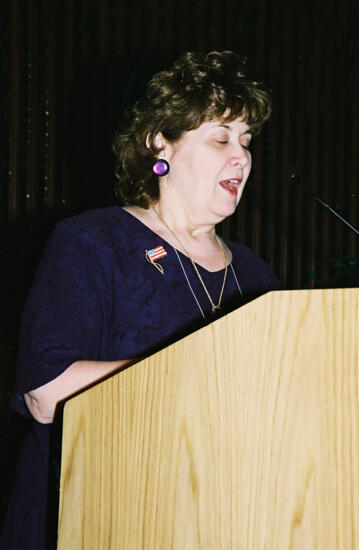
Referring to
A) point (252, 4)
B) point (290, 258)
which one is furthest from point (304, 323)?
point (252, 4)

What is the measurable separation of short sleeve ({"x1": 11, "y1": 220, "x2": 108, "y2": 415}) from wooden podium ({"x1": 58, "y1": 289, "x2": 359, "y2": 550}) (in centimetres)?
25

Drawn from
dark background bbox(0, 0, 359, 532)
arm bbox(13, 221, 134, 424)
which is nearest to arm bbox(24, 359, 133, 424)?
arm bbox(13, 221, 134, 424)

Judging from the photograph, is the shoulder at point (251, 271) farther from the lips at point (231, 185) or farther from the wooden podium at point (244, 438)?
the wooden podium at point (244, 438)

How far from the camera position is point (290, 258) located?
3.57 m

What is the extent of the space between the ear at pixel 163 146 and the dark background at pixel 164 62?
0.81 meters

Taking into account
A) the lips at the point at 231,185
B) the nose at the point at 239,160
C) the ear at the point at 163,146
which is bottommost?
the lips at the point at 231,185

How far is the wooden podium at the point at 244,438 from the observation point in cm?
66

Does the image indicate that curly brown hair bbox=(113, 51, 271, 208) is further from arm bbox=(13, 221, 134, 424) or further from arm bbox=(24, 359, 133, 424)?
arm bbox=(24, 359, 133, 424)

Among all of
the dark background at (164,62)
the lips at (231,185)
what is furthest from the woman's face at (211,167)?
the dark background at (164,62)

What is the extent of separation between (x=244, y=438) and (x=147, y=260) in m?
0.62

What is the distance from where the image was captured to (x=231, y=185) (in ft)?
4.44

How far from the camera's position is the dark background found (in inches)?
112

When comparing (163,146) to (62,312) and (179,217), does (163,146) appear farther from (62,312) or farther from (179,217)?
(62,312)

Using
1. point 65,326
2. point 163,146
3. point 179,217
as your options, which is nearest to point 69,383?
point 65,326
